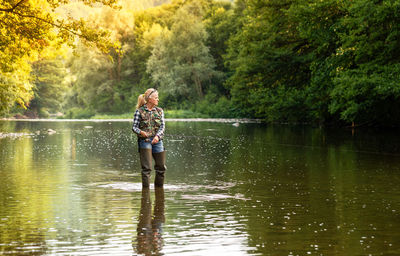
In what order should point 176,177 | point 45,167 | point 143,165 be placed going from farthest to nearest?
point 45,167 < point 176,177 < point 143,165

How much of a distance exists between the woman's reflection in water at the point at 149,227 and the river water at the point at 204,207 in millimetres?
12

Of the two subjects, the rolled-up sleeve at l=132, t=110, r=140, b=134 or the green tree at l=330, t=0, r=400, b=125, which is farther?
the green tree at l=330, t=0, r=400, b=125

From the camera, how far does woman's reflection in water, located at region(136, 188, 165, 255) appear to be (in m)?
7.11

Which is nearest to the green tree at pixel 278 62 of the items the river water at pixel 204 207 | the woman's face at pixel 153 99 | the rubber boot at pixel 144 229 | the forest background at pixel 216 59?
the forest background at pixel 216 59

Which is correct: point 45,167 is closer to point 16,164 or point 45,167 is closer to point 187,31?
point 16,164

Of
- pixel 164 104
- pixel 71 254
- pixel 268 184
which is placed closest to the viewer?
pixel 71 254

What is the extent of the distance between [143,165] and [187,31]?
6705cm

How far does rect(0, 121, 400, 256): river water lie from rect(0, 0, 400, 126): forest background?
4588 millimetres

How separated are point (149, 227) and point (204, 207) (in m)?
1.78

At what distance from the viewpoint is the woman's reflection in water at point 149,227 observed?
7.11 meters

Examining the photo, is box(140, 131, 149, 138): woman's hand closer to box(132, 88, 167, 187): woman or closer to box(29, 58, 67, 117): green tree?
box(132, 88, 167, 187): woman

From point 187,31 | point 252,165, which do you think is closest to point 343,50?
point 252,165

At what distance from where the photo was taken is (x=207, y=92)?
269 ft

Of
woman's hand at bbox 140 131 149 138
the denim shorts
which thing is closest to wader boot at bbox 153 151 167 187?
the denim shorts
